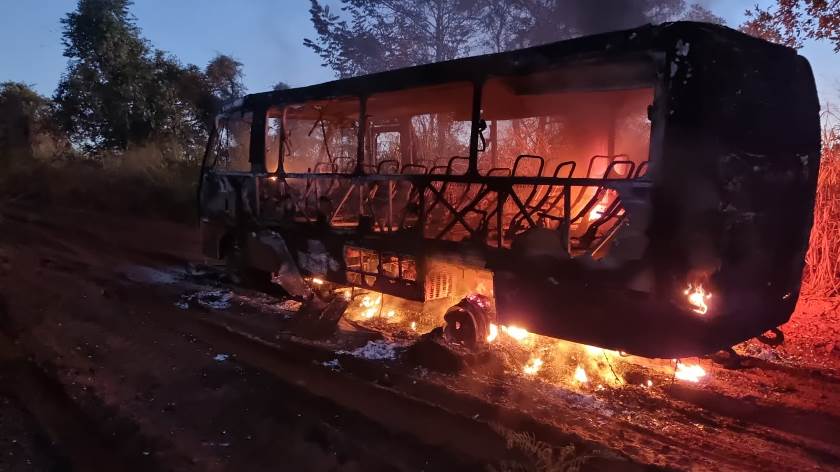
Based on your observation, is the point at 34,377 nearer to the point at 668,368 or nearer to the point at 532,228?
the point at 532,228

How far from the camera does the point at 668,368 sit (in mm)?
A: 4758

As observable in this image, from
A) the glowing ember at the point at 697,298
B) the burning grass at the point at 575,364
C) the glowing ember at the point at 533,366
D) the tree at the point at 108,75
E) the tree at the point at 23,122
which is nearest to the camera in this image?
the glowing ember at the point at 697,298

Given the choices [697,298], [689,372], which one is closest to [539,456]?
[697,298]

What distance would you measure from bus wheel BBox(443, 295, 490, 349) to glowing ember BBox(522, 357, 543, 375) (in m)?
0.47

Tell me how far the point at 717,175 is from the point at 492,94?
2.82 metres

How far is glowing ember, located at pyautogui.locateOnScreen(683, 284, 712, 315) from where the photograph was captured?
11.1 ft

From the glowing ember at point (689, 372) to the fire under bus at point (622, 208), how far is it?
0.86m

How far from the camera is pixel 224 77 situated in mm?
20172

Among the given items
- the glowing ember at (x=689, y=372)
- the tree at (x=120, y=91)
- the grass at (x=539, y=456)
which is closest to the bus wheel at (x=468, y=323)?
the grass at (x=539, y=456)

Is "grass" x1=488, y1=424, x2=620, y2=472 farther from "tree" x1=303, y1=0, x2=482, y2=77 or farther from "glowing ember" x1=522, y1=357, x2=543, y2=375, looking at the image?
"tree" x1=303, y1=0, x2=482, y2=77

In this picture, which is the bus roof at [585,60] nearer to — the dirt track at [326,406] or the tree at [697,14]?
the dirt track at [326,406]

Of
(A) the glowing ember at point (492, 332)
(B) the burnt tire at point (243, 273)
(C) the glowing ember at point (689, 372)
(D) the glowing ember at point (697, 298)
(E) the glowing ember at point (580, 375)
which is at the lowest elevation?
(E) the glowing ember at point (580, 375)

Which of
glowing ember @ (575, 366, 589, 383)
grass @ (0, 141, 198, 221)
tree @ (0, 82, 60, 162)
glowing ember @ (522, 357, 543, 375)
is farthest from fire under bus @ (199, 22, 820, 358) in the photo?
tree @ (0, 82, 60, 162)

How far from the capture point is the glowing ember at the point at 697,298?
3.39m
